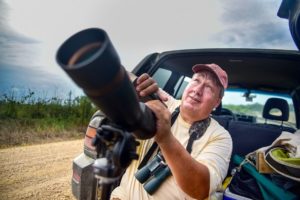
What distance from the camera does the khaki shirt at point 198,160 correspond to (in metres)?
1.42

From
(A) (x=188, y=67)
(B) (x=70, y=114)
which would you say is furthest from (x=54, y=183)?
(B) (x=70, y=114)

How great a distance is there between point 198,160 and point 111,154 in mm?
805

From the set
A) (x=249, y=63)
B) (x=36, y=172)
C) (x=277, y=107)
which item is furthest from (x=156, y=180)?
(x=36, y=172)

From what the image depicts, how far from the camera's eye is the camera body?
1.51 m

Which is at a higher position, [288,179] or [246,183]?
[288,179]

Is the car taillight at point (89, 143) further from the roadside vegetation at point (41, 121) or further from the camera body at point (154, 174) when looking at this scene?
the roadside vegetation at point (41, 121)

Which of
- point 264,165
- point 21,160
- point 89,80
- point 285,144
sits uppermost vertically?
point 89,80

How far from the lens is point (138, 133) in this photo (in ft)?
2.62

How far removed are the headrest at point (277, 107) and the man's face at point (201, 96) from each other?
1968 millimetres

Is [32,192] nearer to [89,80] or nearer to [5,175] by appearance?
[5,175]

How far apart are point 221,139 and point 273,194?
418 millimetres

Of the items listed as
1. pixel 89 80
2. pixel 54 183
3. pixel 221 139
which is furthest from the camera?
pixel 54 183

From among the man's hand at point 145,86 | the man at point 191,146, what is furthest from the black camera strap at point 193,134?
the man's hand at point 145,86

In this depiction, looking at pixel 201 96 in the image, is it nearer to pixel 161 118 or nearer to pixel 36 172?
pixel 161 118
